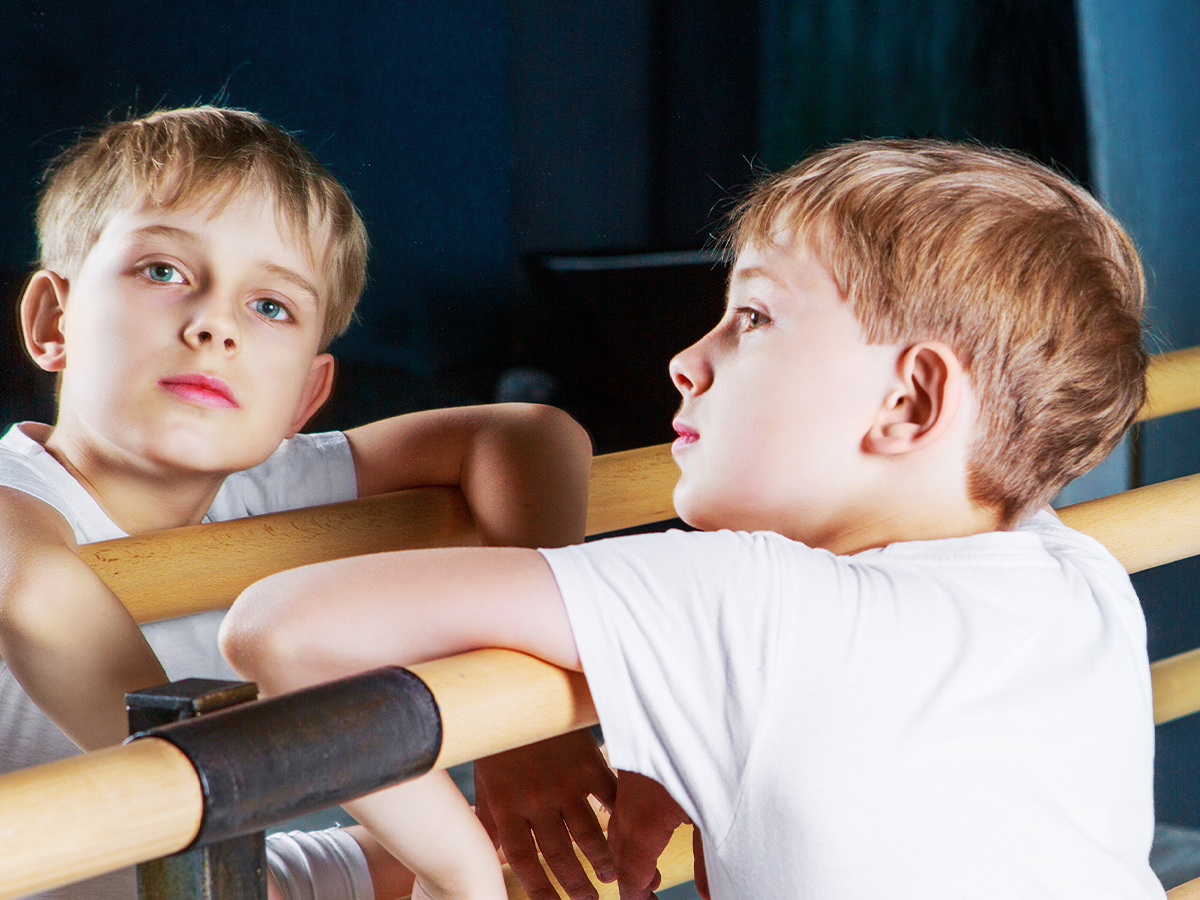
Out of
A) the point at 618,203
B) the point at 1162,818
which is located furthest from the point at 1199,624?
the point at 618,203

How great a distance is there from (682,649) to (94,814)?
0.14 metres

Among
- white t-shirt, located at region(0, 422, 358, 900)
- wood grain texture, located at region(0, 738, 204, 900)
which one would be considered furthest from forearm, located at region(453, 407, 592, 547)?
wood grain texture, located at region(0, 738, 204, 900)

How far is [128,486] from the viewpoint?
20.4 inches

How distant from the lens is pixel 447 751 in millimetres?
240

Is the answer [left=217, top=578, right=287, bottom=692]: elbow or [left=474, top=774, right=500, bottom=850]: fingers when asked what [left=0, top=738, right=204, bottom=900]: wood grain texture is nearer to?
[left=217, top=578, right=287, bottom=692]: elbow

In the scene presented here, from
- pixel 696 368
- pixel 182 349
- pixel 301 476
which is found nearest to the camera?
pixel 696 368

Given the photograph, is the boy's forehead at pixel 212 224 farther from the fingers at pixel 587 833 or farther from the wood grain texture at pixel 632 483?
the fingers at pixel 587 833

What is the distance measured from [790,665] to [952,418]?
0.11m

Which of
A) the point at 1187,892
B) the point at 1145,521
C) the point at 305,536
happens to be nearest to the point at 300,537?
the point at 305,536

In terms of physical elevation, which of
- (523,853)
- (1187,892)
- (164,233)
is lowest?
(1187,892)

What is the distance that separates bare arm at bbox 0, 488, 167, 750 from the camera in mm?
347

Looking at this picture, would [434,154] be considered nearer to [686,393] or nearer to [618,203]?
[618,203]

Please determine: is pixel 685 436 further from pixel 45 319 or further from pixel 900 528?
pixel 45 319

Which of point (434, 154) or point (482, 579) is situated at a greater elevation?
point (434, 154)
